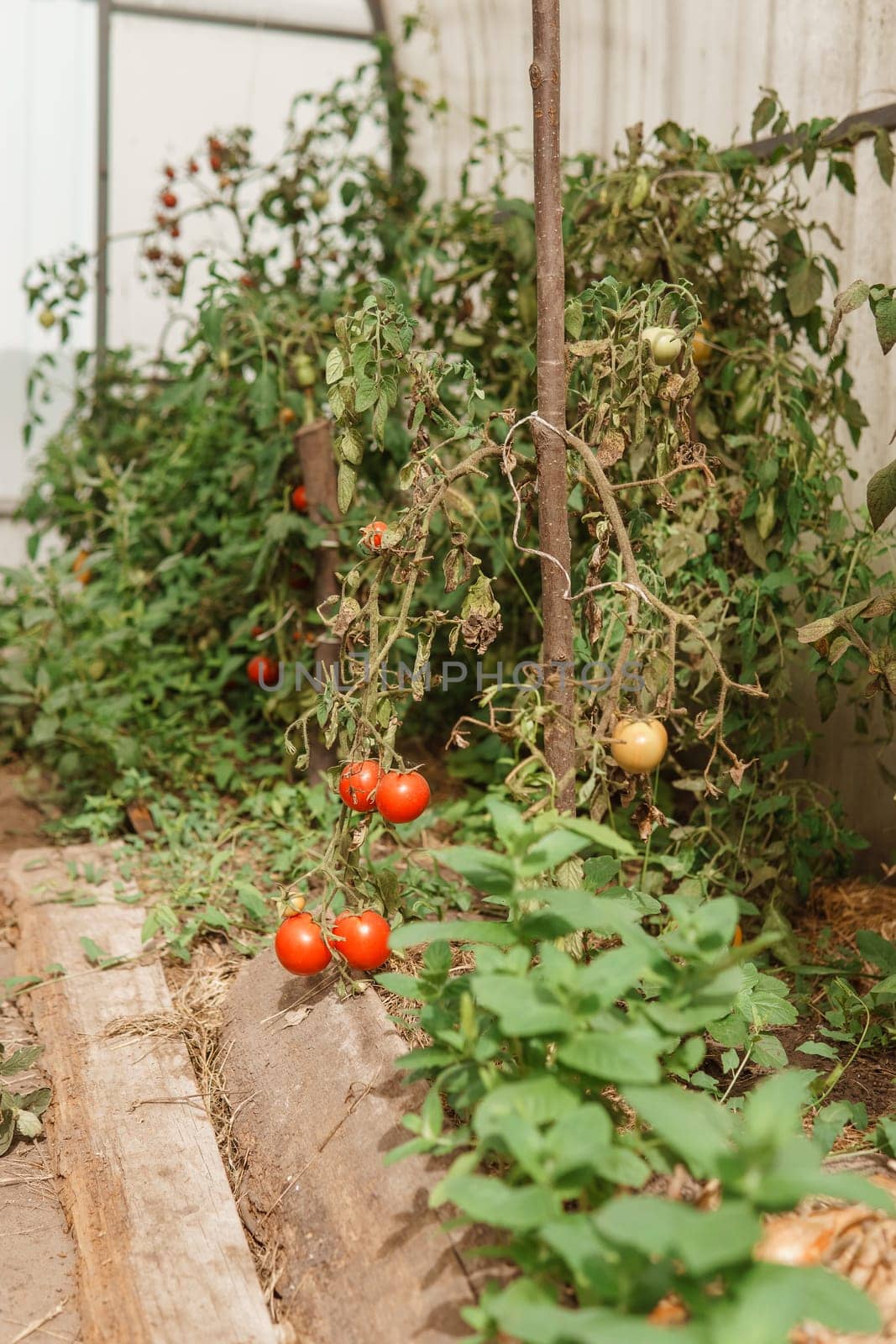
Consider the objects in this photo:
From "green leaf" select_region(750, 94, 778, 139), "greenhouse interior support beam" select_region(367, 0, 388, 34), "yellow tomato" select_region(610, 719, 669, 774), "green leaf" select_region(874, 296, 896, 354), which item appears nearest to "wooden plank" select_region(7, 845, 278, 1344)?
"yellow tomato" select_region(610, 719, 669, 774)

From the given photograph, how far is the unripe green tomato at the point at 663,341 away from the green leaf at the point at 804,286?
2.07ft

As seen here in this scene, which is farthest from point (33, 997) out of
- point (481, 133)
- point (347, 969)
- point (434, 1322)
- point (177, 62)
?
point (177, 62)

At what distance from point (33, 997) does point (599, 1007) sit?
1.38 meters

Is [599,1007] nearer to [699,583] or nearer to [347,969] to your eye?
[347,969]

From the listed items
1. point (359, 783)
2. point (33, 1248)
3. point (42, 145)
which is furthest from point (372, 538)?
point (42, 145)

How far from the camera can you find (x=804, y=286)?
2.23 metres

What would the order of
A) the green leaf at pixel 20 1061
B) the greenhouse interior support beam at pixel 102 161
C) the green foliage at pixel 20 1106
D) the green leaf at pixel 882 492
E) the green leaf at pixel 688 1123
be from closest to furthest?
the green leaf at pixel 688 1123 → the green leaf at pixel 882 492 → the green foliage at pixel 20 1106 → the green leaf at pixel 20 1061 → the greenhouse interior support beam at pixel 102 161

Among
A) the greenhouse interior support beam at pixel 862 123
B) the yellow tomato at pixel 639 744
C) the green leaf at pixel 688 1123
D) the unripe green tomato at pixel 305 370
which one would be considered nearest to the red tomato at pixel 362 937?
the yellow tomato at pixel 639 744

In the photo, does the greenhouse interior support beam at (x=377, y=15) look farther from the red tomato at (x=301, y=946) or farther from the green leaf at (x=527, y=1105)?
the green leaf at (x=527, y=1105)

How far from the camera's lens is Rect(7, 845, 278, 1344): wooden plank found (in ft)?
4.50

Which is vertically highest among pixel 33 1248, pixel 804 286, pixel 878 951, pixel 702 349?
pixel 804 286

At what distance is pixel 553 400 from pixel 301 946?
2.85 ft

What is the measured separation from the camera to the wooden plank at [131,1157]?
4.50 feet

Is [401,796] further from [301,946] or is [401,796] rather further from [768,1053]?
[768,1053]
